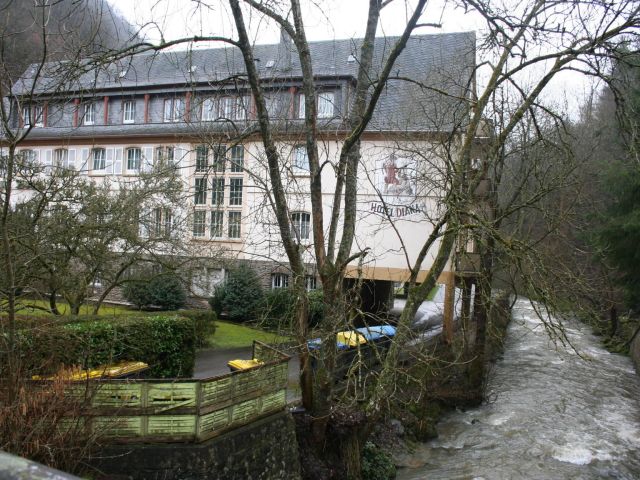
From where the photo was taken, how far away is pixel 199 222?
790 inches

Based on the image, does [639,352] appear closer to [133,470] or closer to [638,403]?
[638,403]

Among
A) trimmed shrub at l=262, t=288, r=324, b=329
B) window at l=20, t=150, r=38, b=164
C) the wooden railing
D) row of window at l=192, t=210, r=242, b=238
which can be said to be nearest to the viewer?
the wooden railing

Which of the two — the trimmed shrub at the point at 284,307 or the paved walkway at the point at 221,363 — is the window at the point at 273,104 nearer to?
the trimmed shrub at the point at 284,307

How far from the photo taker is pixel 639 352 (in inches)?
846

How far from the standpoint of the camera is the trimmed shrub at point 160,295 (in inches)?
878

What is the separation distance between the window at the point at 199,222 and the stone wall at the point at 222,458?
34.1 ft

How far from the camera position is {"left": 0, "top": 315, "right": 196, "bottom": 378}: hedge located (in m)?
9.72

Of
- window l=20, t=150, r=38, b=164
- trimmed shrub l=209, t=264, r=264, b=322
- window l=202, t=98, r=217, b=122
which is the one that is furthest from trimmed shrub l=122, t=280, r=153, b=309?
window l=202, t=98, r=217, b=122

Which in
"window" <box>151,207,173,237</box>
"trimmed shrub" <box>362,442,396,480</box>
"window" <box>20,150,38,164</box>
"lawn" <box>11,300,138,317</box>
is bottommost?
"trimmed shrub" <box>362,442,396,480</box>

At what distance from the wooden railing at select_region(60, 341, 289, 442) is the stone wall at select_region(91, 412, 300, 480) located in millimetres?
167

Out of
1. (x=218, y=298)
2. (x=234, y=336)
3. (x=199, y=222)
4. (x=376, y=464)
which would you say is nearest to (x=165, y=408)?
(x=376, y=464)

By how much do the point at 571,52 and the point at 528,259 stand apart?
12.1 ft

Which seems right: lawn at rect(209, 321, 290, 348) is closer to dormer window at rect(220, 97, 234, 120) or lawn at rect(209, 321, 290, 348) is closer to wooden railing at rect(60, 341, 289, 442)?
dormer window at rect(220, 97, 234, 120)

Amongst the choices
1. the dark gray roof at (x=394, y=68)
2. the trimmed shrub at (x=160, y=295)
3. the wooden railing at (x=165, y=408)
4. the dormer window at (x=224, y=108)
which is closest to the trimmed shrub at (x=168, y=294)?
the trimmed shrub at (x=160, y=295)
